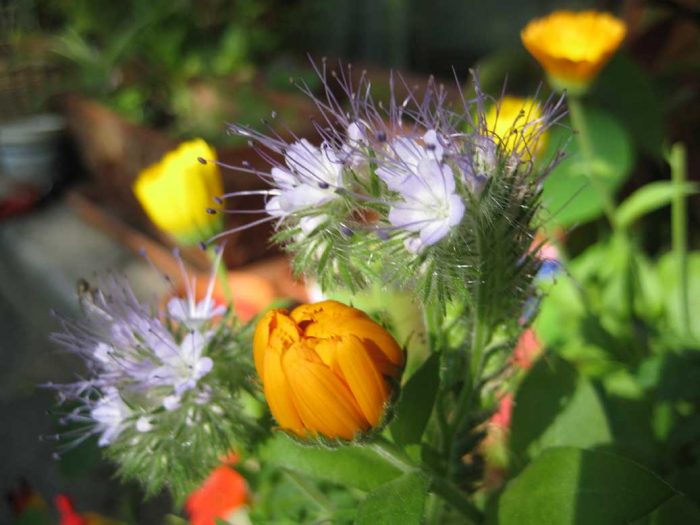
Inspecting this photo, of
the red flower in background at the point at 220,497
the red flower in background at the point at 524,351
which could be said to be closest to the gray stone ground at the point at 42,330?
the red flower in background at the point at 220,497

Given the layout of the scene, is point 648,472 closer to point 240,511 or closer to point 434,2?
point 240,511

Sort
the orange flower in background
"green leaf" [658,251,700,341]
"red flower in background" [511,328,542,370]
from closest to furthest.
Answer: "red flower in background" [511,328,542,370]
the orange flower in background
"green leaf" [658,251,700,341]

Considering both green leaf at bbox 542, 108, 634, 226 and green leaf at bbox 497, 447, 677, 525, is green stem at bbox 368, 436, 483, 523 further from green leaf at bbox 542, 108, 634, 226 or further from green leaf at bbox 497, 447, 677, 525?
green leaf at bbox 542, 108, 634, 226

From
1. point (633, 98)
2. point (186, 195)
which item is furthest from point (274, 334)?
point (633, 98)

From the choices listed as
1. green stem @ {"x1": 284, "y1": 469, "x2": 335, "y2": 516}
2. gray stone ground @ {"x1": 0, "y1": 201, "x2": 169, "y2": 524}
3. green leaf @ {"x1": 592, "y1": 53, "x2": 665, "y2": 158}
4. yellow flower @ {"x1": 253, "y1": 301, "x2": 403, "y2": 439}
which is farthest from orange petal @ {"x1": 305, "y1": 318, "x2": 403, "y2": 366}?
green leaf @ {"x1": 592, "y1": 53, "x2": 665, "y2": 158}

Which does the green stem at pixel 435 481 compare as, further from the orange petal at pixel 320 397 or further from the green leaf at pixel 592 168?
the green leaf at pixel 592 168

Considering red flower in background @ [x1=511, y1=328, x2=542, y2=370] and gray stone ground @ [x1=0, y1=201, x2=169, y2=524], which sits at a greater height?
red flower in background @ [x1=511, y1=328, x2=542, y2=370]
